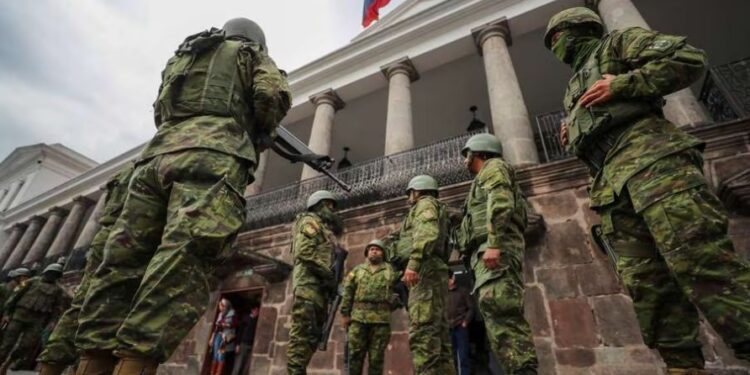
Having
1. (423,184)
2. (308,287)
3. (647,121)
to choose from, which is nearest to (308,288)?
(308,287)

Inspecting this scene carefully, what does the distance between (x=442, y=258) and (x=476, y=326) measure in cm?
259

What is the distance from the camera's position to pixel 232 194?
62.7 inches

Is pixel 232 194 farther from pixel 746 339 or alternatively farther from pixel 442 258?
pixel 442 258

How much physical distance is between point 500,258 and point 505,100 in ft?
15.2

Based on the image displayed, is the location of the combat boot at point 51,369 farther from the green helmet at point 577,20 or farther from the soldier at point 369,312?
the green helmet at point 577,20

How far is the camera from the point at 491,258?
86.8 inches

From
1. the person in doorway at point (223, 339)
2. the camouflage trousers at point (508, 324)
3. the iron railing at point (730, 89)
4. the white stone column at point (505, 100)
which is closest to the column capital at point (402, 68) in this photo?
the white stone column at point (505, 100)

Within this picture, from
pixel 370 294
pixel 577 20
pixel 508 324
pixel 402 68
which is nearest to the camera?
pixel 508 324

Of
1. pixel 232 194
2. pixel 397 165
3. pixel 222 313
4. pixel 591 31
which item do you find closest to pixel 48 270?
pixel 222 313

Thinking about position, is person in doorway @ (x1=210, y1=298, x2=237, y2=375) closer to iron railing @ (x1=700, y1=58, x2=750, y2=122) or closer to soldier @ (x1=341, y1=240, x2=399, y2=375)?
soldier @ (x1=341, y1=240, x2=399, y2=375)

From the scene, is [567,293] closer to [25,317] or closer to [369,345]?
[369,345]

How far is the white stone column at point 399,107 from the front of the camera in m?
6.93

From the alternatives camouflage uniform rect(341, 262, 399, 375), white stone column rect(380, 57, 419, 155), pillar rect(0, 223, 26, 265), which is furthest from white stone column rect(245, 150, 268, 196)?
pillar rect(0, 223, 26, 265)

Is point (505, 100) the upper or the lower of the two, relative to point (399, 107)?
lower
